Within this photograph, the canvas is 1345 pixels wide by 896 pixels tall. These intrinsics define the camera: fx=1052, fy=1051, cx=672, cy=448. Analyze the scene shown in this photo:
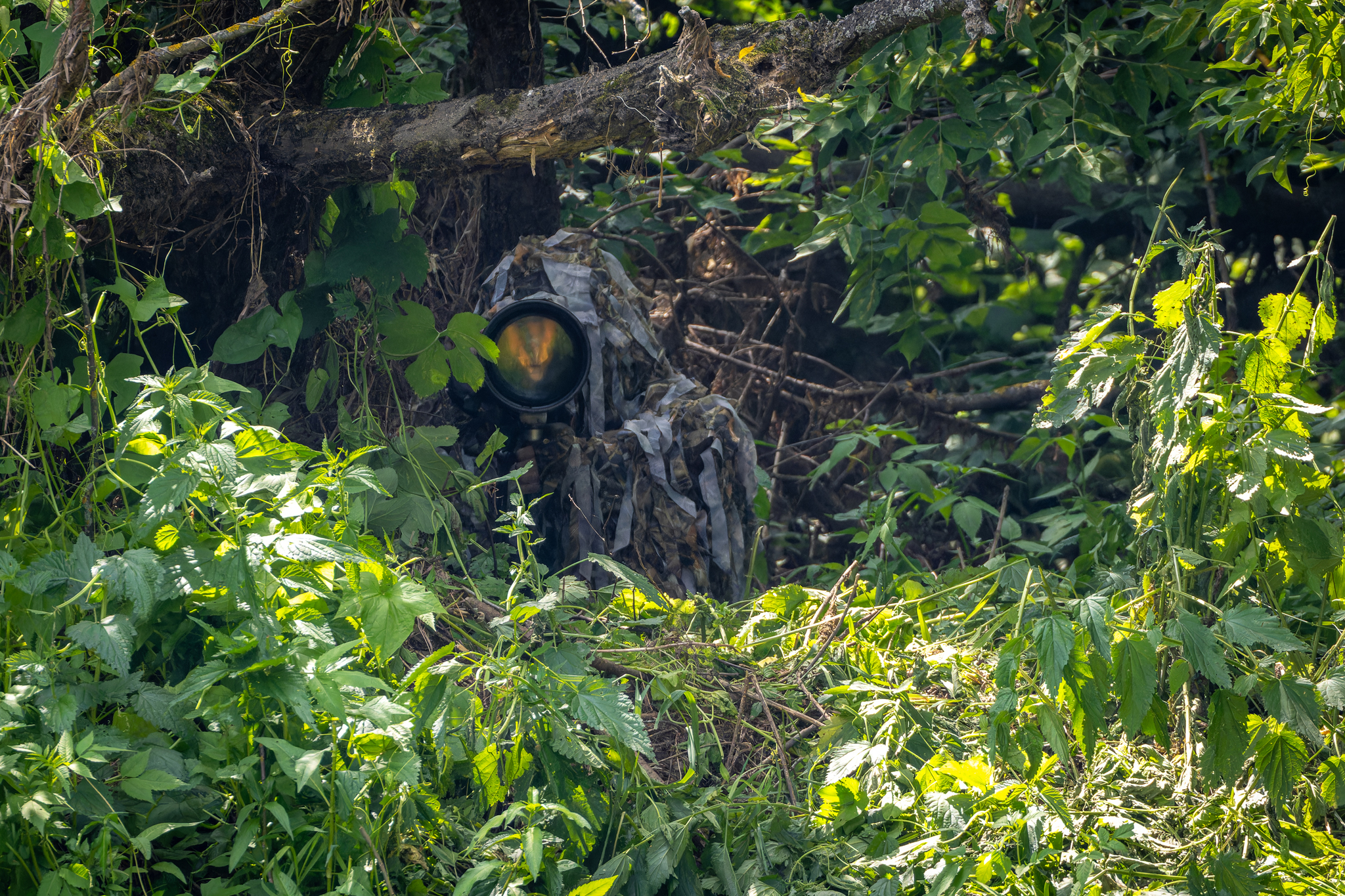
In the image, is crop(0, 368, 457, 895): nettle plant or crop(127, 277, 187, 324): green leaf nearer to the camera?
crop(0, 368, 457, 895): nettle plant

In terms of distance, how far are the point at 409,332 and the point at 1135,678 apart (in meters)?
1.83

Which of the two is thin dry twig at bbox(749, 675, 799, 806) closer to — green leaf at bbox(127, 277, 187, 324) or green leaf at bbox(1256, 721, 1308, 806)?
green leaf at bbox(1256, 721, 1308, 806)

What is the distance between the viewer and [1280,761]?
5.31 feet

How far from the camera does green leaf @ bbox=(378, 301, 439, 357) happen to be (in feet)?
8.66

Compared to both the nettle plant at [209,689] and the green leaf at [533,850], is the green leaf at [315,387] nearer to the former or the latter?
the nettle plant at [209,689]

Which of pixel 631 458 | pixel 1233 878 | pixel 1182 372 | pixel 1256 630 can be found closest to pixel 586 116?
pixel 631 458

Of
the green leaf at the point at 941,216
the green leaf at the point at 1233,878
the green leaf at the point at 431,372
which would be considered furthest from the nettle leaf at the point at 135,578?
the green leaf at the point at 941,216

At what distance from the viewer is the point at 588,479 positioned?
285cm

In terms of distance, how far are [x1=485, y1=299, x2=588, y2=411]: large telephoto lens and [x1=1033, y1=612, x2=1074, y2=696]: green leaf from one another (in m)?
1.59

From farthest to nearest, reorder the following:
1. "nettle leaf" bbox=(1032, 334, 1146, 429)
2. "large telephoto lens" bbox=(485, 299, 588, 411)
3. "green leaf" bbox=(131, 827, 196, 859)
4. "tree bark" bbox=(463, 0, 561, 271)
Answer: "tree bark" bbox=(463, 0, 561, 271)
"large telephoto lens" bbox=(485, 299, 588, 411)
"nettle leaf" bbox=(1032, 334, 1146, 429)
"green leaf" bbox=(131, 827, 196, 859)

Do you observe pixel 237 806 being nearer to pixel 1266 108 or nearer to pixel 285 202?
pixel 285 202

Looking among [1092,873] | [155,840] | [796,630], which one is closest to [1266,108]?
[796,630]

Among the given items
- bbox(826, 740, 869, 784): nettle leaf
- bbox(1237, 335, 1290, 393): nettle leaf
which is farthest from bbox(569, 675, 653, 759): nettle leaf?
bbox(1237, 335, 1290, 393): nettle leaf

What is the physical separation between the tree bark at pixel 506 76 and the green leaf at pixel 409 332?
0.60 m
